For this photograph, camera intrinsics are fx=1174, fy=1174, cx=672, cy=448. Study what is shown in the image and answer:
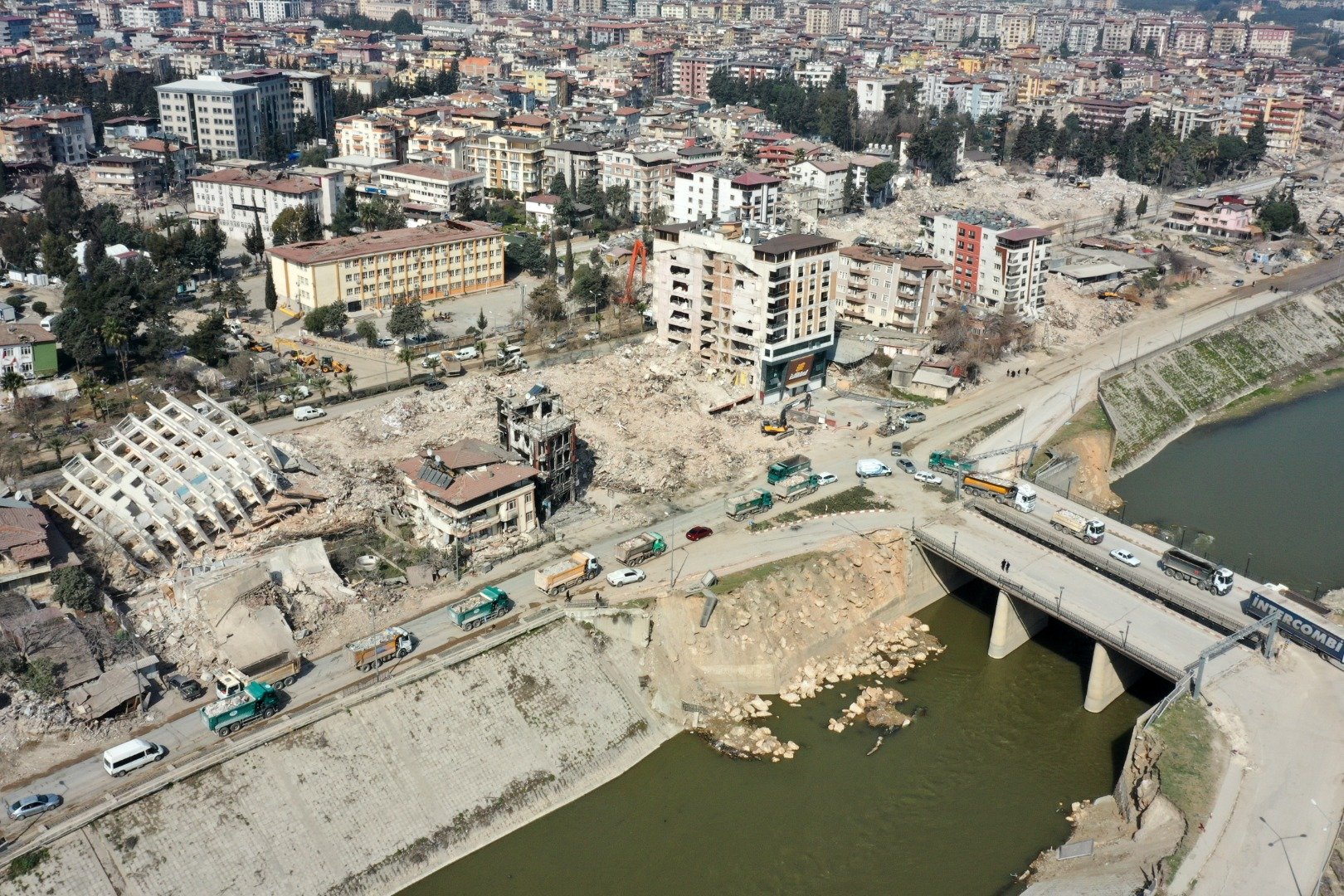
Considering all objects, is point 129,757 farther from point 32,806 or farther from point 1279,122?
point 1279,122

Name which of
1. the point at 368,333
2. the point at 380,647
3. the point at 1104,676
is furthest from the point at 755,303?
the point at 380,647

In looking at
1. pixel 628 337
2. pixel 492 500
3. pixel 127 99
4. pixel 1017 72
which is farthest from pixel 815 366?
pixel 1017 72

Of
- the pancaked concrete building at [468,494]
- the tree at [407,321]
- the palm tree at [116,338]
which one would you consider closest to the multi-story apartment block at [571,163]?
the tree at [407,321]

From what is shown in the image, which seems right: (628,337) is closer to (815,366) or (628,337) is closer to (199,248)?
(815,366)

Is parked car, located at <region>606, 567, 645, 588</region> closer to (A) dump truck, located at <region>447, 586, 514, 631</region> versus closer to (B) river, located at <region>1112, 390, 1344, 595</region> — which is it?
(A) dump truck, located at <region>447, 586, 514, 631</region>

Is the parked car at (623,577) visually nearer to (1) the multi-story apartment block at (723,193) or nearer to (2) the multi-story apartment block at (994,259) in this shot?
(2) the multi-story apartment block at (994,259)
